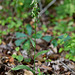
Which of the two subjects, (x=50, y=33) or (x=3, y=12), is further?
(x=3, y=12)

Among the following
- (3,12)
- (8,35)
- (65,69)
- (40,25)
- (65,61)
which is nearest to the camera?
(65,69)

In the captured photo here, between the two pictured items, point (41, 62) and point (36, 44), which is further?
point (36, 44)

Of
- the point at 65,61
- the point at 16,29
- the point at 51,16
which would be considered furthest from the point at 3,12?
the point at 65,61

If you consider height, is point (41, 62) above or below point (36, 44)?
below

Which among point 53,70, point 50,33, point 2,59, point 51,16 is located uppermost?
point 51,16

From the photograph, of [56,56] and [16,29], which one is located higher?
A: [16,29]

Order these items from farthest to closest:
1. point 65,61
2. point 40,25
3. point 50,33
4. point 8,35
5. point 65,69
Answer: point 40,25 → point 50,33 → point 8,35 → point 65,61 → point 65,69

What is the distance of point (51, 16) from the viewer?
13.9 ft

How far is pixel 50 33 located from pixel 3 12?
1717mm

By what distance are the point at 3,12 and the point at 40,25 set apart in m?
1.30

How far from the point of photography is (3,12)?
4164mm

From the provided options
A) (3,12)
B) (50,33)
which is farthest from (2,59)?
(3,12)

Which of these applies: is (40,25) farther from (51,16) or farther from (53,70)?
(53,70)

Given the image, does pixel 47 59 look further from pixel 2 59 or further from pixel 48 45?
pixel 2 59
